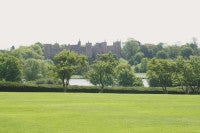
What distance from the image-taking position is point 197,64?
180ft

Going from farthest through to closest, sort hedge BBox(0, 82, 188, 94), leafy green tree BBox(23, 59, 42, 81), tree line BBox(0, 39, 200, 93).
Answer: leafy green tree BBox(23, 59, 42, 81)
tree line BBox(0, 39, 200, 93)
hedge BBox(0, 82, 188, 94)

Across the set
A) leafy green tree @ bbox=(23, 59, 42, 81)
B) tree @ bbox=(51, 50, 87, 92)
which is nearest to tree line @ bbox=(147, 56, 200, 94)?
tree @ bbox=(51, 50, 87, 92)

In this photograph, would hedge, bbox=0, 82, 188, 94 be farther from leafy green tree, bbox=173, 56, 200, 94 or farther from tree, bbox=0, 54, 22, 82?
tree, bbox=0, 54, 22, 82

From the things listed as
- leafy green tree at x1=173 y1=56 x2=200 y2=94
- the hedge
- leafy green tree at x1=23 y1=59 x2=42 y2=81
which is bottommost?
the hedge

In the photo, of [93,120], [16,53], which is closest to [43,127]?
[93,120]

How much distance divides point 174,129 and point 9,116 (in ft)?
26.0

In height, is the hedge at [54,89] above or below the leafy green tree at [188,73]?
below

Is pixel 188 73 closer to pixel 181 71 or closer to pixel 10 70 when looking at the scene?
pixel 181 71

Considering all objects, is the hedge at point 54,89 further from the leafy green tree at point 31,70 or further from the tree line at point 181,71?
the leafy green tree at point 31,70

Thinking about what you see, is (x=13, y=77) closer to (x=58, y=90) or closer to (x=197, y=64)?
(x=58, y=90)

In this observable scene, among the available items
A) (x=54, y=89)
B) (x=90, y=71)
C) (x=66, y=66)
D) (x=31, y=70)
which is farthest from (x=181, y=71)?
(x=31, y=70)

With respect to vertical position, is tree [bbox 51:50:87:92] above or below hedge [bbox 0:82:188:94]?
above

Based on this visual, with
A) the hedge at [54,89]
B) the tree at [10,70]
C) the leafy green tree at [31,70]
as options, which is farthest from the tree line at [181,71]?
the leafy green tree at [31,70]

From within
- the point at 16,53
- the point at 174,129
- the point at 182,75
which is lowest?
the point at 174,129
